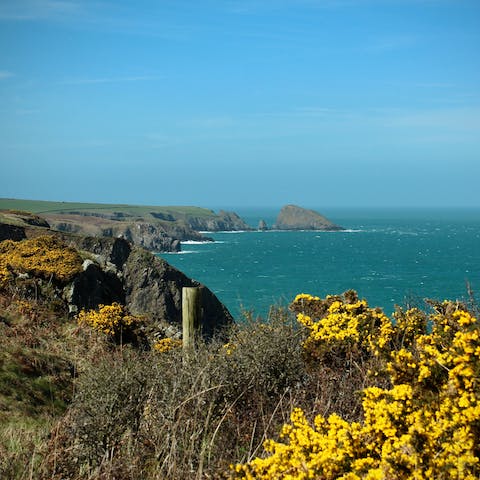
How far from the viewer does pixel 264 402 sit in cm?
888

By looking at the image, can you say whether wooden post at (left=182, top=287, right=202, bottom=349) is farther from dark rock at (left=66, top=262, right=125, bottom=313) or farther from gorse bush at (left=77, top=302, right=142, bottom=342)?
dark rock at (left=66, top=262, right=125, bottom=313)

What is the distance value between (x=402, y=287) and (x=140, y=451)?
71.4m

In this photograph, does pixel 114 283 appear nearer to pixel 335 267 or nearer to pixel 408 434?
pixel 408 434

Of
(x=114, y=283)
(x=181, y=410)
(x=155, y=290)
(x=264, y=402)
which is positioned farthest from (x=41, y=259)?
(x=155, y=290)

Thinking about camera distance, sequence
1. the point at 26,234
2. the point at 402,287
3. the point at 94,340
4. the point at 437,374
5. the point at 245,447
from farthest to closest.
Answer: the point at 402,287 < the point at 26,234 < the point at 94,340 < the point at 245,447 < the point at 437,374

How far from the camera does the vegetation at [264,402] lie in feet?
15.5

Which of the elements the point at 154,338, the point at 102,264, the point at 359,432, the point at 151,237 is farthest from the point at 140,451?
the point at 151,237

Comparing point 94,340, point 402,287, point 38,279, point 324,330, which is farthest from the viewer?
point 402,287

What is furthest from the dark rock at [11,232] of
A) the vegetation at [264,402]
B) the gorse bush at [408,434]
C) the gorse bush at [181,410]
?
the gorse bush at [408,434]

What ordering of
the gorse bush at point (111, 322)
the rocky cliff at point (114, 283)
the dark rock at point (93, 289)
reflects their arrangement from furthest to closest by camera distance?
the dark rock at point (93, 289)
the rocky cliff at point (114, 283)
the gorse bush at point (111, 322)

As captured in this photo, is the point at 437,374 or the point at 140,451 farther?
the point at 140,451

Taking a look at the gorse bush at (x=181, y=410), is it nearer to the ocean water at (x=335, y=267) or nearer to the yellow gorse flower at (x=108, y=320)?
the yellow gorse flower at (x=108, y=320)

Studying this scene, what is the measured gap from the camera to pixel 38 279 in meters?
19.5

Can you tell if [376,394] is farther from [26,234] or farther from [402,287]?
[402,287]
